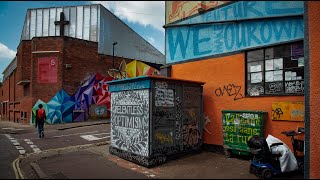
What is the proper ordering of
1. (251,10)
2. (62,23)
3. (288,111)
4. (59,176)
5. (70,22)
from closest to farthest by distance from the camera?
1. (59,176)
2. (288,111)
3. (251,10)
4. (62,23)
5. (70,22)

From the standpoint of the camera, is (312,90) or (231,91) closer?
(312,90)

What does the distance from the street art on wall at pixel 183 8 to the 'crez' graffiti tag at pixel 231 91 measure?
9.53 ft

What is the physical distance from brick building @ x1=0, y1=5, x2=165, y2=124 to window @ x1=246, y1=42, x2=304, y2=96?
16.2 m

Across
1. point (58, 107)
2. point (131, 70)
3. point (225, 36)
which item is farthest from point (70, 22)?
point (225, 36)

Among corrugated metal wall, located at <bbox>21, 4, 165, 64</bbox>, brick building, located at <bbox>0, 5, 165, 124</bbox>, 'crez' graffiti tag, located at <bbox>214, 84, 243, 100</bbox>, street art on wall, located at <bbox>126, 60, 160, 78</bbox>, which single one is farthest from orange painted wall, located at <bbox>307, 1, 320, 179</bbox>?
street art on wall, located at <bbox>126, 60, 160, 78</bbox>

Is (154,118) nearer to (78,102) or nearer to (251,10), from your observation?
(251,10)

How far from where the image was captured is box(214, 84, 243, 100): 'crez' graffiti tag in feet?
29.8

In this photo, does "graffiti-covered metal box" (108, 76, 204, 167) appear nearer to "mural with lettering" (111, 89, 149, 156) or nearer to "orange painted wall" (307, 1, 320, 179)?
"mural with lettering" (111, 89, 149, 156)

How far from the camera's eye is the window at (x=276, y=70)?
771cm

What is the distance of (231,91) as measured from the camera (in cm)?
931

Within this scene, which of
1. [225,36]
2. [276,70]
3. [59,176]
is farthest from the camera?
[225,36]

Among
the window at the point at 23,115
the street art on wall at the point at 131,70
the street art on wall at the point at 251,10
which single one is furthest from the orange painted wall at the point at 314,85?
the window at the point at 23,115

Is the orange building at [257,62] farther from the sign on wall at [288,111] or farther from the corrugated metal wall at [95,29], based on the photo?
the corrugated metal wall at [95,29]

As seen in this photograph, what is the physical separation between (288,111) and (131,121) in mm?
4465
